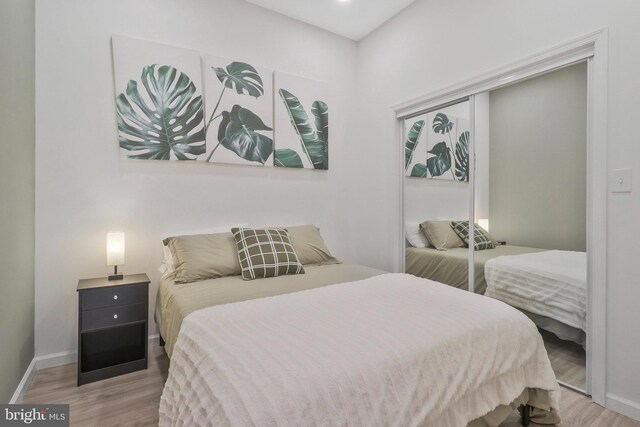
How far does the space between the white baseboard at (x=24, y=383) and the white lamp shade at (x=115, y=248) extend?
2.57 feet

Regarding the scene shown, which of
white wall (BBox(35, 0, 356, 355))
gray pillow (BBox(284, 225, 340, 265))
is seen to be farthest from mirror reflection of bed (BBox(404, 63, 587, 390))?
white wall (BBox(35, 0, 356, 355))

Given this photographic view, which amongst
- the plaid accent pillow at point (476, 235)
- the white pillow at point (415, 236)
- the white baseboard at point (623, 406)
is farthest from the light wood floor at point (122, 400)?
the white pillow at point (415, 236)

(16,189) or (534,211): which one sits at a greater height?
(16,189)

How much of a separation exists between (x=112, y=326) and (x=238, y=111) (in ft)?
6.36

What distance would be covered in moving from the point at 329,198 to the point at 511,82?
6.25ft

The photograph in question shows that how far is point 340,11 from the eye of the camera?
3.13 metres

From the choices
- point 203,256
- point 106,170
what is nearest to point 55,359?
point 203,256

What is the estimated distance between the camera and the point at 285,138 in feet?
10.4

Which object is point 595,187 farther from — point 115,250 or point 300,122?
point 115,250

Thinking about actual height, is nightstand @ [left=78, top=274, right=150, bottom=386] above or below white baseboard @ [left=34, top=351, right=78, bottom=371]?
above

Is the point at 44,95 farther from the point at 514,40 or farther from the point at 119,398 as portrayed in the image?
the point at 514,40

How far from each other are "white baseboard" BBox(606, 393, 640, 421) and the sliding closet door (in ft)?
3.33

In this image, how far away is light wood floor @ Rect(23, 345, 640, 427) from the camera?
1700mm

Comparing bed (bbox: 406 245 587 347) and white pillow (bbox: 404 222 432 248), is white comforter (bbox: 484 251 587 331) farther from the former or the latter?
white pillow (bbox: 404 222 432 248)
